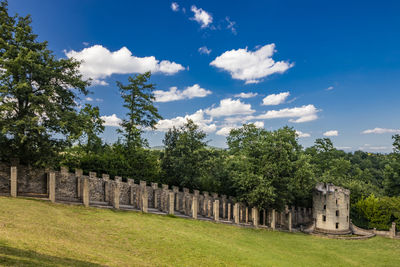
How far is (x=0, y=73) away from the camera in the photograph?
23.2 m

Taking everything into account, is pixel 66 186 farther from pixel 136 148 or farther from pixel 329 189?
pixel 329 189

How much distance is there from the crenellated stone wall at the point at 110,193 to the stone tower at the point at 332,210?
6238mm

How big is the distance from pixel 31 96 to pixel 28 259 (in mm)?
18374

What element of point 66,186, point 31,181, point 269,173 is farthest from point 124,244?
point 269,173

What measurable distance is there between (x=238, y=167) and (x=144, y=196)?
51.1 feet

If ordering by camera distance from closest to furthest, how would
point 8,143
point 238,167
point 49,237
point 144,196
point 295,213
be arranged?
point 49,237, point 8,143, point 144,196, point 238,167, point 295,213

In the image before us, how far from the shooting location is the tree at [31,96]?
22625 millimetres

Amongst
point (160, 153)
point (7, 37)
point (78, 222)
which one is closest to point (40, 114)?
point (7, 37)

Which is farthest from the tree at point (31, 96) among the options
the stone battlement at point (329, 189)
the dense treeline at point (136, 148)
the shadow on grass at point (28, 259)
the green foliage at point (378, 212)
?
the green foliage at point (378, 212)

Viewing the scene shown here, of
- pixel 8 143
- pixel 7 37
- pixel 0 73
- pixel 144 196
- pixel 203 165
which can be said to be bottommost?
pixel 144 196

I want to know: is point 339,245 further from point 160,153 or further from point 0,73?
point 0,73

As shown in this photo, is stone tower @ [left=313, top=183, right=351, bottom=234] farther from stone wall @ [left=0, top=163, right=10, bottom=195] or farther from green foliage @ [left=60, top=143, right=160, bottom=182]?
stone wall @ [left=0, top=163, right=10, bottom=195]

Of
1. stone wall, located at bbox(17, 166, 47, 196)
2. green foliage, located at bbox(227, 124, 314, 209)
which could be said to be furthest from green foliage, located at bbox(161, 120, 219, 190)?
stone wall, located at bbox(17, 166, 47, 196)

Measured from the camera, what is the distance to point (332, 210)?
42.5 metres
